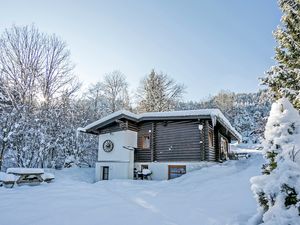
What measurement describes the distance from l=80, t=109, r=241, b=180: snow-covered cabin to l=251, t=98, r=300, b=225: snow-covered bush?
405 inches

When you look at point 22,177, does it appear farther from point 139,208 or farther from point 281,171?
point 281,171

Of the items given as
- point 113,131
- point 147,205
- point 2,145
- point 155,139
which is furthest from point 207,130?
point 2,145

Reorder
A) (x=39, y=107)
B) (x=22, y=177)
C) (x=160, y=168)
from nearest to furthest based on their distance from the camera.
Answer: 1. (x=22, y=177)
2. (x=160, y=168)
3. (x=39, y=107)

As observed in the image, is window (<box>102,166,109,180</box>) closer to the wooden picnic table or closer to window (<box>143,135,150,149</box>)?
window (<box>143,135,150,149</box>)

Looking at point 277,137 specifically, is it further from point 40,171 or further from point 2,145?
point 2,145

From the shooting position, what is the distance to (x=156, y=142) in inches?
670

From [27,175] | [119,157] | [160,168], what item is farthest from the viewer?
[119,157]

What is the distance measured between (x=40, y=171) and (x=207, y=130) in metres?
9.57

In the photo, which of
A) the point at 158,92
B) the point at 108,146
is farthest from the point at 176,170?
the point at 158,92

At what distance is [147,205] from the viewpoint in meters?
7.54

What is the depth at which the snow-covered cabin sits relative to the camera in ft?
51.7

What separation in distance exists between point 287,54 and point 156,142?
9.23m

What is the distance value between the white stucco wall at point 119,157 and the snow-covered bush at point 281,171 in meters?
12.5

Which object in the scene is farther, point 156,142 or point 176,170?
point 156,142
